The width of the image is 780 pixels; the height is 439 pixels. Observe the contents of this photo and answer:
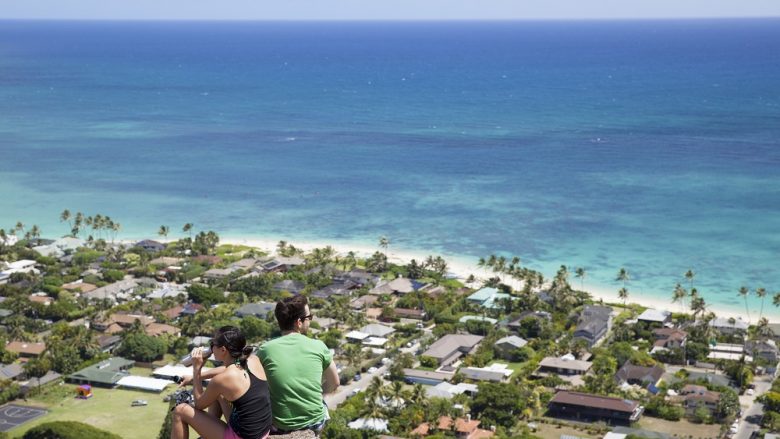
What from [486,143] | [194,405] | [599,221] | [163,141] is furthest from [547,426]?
[163,141]

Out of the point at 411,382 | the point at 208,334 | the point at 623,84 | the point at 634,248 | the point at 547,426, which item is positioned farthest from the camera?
the point at 623,84

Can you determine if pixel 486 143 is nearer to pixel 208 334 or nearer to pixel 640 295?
pixel 640 295

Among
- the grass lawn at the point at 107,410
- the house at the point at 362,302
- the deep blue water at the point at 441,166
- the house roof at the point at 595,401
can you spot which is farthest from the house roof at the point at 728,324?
the grass lawn at the point at 107,410

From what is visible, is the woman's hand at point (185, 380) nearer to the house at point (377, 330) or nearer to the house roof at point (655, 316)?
the house at point (377, 330)

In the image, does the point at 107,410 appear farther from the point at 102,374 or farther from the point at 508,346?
the point at 508,346

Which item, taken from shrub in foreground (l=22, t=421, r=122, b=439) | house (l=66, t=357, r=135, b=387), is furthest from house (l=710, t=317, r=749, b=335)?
shrub in foreground (l=22, t=421, r=122, b=439)

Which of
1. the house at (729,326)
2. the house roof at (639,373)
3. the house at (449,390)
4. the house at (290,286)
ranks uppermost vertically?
the house at (290,286)

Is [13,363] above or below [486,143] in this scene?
below
